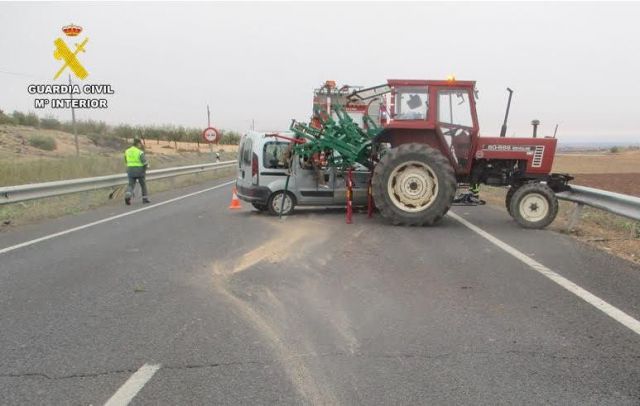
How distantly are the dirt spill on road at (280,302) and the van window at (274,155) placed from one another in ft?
6.49

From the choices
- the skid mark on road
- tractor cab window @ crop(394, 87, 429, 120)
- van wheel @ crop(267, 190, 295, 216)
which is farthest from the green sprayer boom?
the skid mark on road

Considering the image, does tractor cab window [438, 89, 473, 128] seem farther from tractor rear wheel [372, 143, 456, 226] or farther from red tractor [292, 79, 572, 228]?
tractor rear wheel [372, 143, 456, 226]

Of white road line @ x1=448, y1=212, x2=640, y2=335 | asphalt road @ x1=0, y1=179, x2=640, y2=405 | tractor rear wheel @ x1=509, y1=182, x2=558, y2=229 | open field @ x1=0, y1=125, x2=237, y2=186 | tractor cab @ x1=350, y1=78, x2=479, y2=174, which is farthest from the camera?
open field @ x1=0, y1=125, x2=237, y2=186

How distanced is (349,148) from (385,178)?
1320 millimetres

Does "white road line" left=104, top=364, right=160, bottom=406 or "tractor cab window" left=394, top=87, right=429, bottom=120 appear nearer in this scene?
"white road line" left=104, top=364, right=160, bottom=406

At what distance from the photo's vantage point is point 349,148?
1145cm

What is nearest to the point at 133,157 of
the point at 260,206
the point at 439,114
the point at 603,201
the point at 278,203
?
the point at 260,206

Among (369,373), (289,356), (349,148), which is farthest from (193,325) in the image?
(349,148)

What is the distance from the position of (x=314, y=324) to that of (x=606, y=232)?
7336 mm

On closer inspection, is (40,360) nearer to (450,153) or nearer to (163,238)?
(163,238)

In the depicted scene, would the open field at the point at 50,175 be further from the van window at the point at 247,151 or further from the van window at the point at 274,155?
the van window at the point at 274,155

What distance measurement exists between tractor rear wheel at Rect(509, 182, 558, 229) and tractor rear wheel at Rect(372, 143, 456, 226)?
46.0 inches

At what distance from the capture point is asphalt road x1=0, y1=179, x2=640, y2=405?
11.8 feet

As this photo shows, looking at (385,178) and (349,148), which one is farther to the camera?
(349,148)
